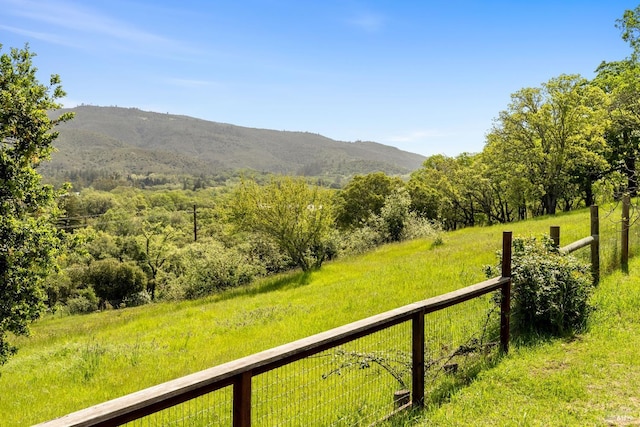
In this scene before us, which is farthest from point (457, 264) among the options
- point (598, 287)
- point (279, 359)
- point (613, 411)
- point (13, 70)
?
point (13, 70)

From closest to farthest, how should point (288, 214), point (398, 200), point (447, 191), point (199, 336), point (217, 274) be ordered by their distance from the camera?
point (199, 336) → point (288, 214) → point (217, 274) → point (398, 200) → point (447, 191)

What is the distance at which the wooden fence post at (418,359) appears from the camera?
14.3 feet

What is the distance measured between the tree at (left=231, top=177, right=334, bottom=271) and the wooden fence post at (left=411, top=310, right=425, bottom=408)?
59.6ft

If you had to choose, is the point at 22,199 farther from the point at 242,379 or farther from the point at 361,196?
the point at 361,196

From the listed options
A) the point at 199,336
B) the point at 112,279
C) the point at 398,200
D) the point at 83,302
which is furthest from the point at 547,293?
the point at 112,279

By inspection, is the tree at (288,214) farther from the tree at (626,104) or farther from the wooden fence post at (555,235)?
the wooden fence post at (555,235)

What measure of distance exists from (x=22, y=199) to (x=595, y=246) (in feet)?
43.1

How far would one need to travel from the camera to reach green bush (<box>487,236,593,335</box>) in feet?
20.5

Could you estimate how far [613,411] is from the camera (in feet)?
14.1

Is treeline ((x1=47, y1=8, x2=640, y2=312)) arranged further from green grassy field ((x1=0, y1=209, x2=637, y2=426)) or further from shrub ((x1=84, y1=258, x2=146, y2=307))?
green grassy field ((x1=0, y1=209, x2=637, y2=426))

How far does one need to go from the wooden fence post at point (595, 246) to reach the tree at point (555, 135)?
81.6ft

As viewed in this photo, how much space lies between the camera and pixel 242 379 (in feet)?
9.50

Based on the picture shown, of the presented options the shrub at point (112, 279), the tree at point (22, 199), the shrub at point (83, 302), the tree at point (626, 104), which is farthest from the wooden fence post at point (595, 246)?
the shrub at point (112, 279)

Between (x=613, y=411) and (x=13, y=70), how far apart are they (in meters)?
14.1
